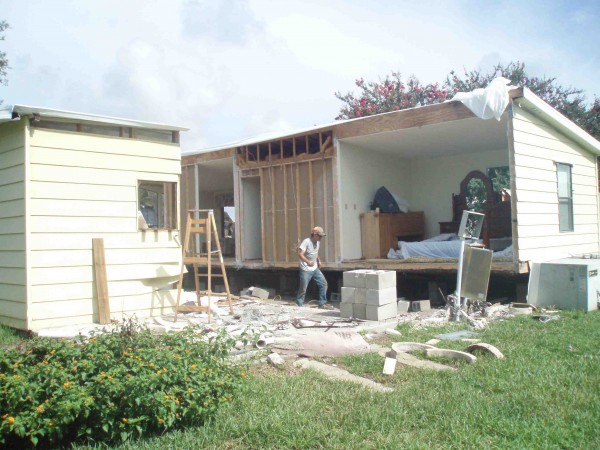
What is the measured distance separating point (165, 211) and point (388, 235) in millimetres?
5018

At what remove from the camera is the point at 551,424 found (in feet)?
13.8

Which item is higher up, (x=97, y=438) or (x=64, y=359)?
(x=64, y=359)

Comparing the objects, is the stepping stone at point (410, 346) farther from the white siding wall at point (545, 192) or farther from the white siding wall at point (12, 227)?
the white siding wall at point (12, 227)

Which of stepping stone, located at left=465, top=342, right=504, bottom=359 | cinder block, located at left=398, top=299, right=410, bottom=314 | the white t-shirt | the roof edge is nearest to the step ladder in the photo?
the white t-shirt

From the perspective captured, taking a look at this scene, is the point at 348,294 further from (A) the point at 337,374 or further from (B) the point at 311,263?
(A) the point at 337,374

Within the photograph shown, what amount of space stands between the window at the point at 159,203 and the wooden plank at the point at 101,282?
122 centimetres

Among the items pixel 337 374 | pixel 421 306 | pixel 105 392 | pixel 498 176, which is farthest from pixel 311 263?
pixel 105 392

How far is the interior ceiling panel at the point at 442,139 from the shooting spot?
11.1m

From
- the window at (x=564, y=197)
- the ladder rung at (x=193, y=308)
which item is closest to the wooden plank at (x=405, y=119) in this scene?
the window at (x=564, y=197)

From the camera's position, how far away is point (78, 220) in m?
9.21

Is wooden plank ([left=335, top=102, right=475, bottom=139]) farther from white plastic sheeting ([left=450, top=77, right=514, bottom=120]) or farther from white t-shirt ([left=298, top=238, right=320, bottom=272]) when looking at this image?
white t-shirt ([left=298, top=238, right=320, bottom=272])

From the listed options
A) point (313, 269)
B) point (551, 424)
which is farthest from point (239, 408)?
point (313, 269)

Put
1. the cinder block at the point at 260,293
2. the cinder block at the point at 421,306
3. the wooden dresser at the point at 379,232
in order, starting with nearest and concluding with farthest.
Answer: the cinder block at the point at 421,306, the wooden dresser at the point at 379,232, the cinder block at the point at 260,293

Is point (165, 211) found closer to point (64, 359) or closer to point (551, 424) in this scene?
point (64, 359)
